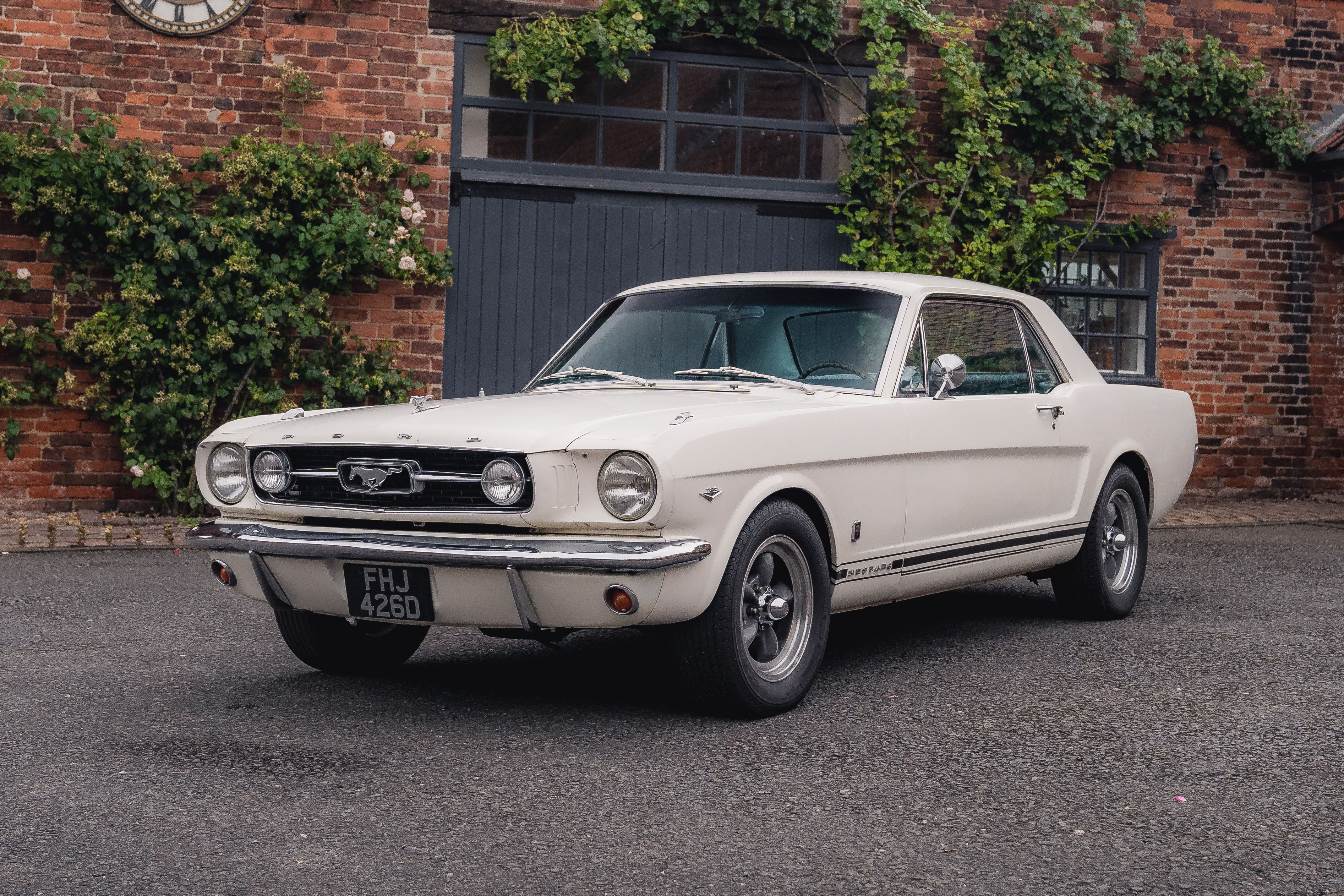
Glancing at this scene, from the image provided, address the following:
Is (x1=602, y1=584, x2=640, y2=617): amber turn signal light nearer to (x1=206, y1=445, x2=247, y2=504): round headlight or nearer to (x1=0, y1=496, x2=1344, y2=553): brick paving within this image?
(x1=206, y1=445, x2=247, y2=504): round headlight

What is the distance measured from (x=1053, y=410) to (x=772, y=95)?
5709 mm

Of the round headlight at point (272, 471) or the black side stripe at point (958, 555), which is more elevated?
the round headlight at point (272, 471)

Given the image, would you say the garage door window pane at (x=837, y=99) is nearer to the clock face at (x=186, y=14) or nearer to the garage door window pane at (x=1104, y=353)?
the garage door window pane at (x=1104, y=353)

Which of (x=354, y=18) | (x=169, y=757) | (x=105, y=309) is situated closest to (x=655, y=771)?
(x=169, y=757)

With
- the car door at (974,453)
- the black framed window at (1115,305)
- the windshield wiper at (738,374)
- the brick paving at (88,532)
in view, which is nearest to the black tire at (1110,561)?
the car door at (974,453)

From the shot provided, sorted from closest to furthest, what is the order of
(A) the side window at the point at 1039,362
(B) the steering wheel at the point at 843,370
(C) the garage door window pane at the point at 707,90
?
(B) the steering wheel at the point at 843,370 → (A) the side window at the point at 1039,362 → (C) the garage door window pane at the point at 707,90

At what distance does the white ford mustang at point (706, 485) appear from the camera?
3920mm

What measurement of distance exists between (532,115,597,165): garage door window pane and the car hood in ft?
18.7

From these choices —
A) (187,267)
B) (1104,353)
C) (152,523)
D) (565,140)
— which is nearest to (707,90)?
(565,140)

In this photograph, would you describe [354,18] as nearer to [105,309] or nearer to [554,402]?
[105,309]

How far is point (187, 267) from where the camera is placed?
943 centimetres

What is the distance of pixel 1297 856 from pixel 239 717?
9.68ft

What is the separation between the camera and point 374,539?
4.10 metres

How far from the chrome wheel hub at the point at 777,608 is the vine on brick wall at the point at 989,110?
634 cm
